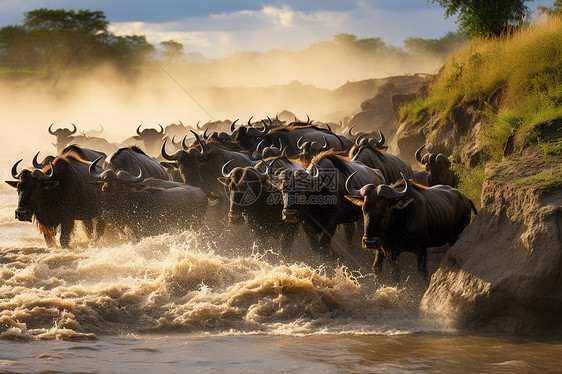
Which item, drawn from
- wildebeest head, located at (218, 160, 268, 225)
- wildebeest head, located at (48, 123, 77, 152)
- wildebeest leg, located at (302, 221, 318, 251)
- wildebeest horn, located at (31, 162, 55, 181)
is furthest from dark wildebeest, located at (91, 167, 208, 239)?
wildebeest head, located at (48, 123, 77, 152)

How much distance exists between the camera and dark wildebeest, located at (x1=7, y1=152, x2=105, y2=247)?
10992 mm

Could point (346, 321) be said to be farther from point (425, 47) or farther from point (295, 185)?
point (425, 47)

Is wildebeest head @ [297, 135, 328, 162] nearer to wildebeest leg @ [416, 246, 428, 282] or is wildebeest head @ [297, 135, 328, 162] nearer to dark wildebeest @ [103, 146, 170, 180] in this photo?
dark wildebeest @ [103, 146, 170, 180]

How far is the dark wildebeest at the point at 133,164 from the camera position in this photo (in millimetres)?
11656

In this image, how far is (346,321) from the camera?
7684 millimetres

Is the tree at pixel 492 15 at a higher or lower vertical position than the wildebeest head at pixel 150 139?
higher

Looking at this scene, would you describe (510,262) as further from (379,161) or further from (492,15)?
(492,15)

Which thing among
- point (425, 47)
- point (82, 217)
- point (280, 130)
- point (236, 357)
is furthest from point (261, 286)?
point (425, 47)

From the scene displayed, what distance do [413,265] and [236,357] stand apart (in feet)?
13.3

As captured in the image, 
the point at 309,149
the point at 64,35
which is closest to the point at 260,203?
the point at 309,149

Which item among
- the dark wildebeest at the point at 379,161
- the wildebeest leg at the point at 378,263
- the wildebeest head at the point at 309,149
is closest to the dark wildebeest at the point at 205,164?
the wildebeest head at the point at 309,149

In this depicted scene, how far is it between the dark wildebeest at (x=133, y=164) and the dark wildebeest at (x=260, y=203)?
233 centimetres

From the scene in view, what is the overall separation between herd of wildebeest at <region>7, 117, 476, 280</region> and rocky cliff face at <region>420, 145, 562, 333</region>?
68 cm

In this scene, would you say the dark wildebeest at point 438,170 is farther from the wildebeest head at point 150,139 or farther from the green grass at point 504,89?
the wildebeest head at point 150,139
